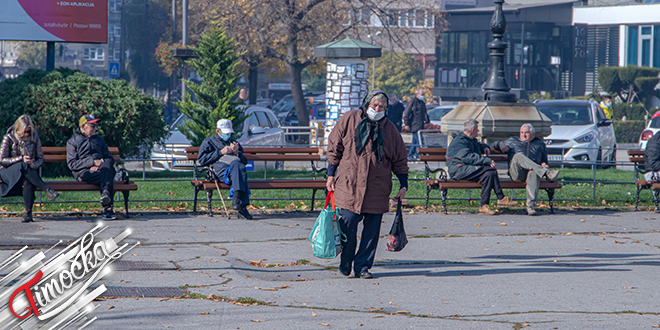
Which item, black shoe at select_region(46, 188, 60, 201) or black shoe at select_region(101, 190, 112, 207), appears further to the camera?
black shoe at select_region(101, 190, 112, 207)

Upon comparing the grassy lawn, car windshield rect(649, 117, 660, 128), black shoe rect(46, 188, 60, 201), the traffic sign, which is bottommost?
the grassy lawn

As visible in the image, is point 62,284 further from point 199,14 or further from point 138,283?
point 199,14

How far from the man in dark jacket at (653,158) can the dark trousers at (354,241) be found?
6129 millimetres

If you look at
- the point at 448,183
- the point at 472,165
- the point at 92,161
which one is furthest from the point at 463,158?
the point at 92,161

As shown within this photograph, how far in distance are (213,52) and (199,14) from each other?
16.2 m

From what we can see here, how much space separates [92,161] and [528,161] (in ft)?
Result: 19.6

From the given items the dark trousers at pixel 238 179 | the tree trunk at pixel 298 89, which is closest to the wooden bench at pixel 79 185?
the dark trousers at pixel 238 179

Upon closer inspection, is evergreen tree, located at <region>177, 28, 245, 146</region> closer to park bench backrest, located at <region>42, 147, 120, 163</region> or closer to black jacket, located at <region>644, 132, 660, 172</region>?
park bench backrest, located at <region>42, 147, 120, 163</region>

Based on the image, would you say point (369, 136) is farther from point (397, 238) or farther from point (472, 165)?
point (472, 165)

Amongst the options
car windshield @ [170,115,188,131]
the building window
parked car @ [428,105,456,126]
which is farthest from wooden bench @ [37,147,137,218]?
the building window

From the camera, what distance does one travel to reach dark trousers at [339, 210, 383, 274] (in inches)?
279

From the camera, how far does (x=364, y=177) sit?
704 centimetres

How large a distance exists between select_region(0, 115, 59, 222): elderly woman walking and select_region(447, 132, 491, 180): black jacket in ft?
17.5

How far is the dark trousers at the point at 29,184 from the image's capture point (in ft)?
31.8
